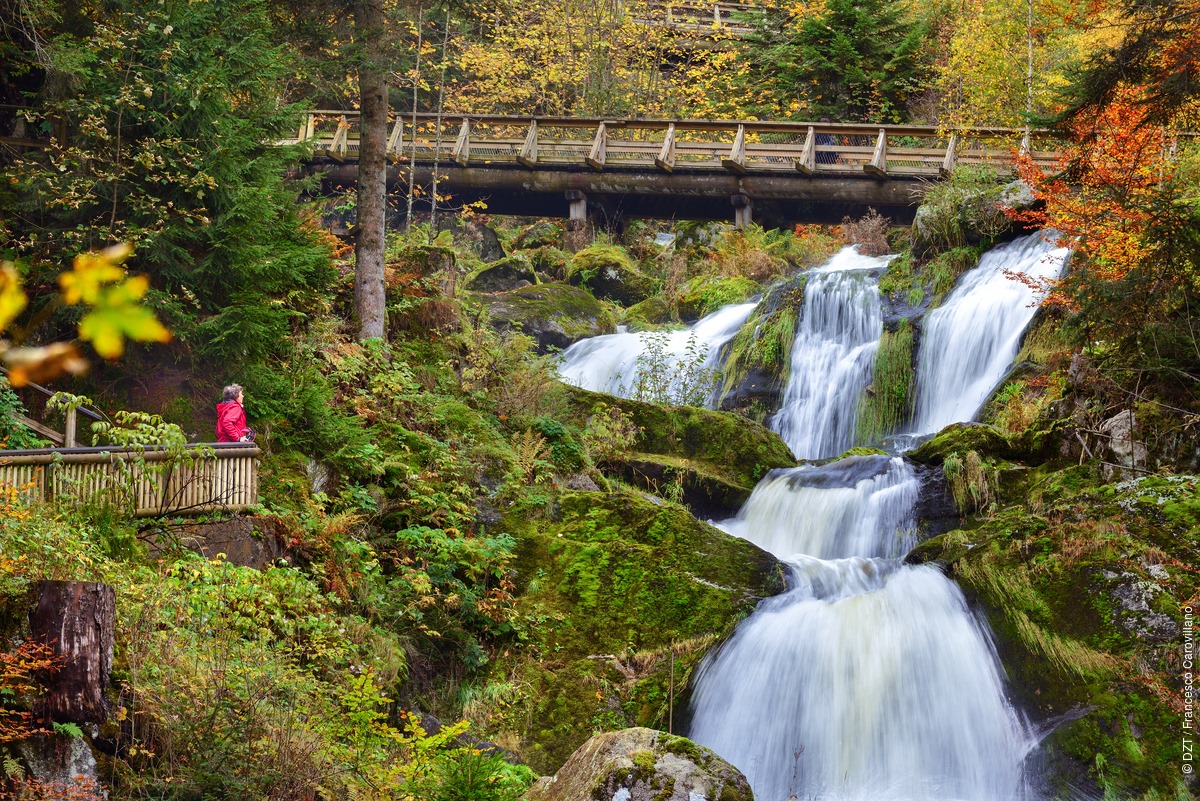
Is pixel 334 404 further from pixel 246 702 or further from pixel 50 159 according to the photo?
pixel 246 702

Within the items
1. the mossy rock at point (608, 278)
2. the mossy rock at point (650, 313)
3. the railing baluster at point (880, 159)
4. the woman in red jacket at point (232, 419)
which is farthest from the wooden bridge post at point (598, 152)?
the woman in red jacket at point (232, 419)

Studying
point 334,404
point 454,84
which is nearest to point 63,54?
point 334,404

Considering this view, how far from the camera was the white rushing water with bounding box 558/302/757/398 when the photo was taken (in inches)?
767

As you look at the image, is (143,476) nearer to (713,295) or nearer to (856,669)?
(856,669)

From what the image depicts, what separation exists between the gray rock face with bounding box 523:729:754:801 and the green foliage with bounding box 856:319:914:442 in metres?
11.5

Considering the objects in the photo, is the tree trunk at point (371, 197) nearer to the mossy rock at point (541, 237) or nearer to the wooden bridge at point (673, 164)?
the wooden bridge at point (673, 164)

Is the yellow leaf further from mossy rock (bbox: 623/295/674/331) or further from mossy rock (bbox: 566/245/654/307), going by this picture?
mossy rock (bbox: 566/245/654/307)

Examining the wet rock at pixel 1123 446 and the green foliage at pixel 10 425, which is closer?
the green foliage at pixel 10 425

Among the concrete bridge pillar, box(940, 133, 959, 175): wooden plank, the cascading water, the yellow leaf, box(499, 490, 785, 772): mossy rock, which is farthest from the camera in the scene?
the concrete bridge pillar

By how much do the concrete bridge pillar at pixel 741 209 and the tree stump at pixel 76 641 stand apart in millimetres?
22488

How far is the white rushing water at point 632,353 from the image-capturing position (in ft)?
63.9

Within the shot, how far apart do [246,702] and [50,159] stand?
6.99 metres

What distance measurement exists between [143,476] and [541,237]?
23.0m

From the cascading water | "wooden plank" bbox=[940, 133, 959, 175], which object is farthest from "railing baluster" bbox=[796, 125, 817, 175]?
the cascading water
